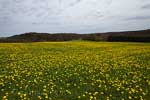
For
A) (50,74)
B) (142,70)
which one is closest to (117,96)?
(50,74)

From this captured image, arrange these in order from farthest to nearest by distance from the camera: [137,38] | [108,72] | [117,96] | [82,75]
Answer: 1. [137,38]
2. [108,72]
3. [82,75]
4. [117,96]

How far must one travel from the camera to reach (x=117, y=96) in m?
10.9

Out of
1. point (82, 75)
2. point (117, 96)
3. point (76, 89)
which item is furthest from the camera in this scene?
point (82, 75)

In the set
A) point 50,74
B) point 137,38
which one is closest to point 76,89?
point 50,74

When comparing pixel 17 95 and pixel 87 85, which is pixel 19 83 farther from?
pixel 87 85

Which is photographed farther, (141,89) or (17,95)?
(141,89)

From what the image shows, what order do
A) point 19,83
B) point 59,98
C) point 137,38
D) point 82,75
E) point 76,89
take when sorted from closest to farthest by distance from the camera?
point 59,98
point 76,89
point 19,83
point 82,75
point 137,38

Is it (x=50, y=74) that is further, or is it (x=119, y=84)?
(x=50, y=74)

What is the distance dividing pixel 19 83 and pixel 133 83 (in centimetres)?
548

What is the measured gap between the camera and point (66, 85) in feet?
40.8

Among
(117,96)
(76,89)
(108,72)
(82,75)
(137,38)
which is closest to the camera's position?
(117,96)

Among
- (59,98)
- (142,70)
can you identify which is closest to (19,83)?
(59,98)

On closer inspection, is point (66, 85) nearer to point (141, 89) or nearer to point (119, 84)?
point (119, 84)

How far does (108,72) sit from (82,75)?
1993 millimetres
